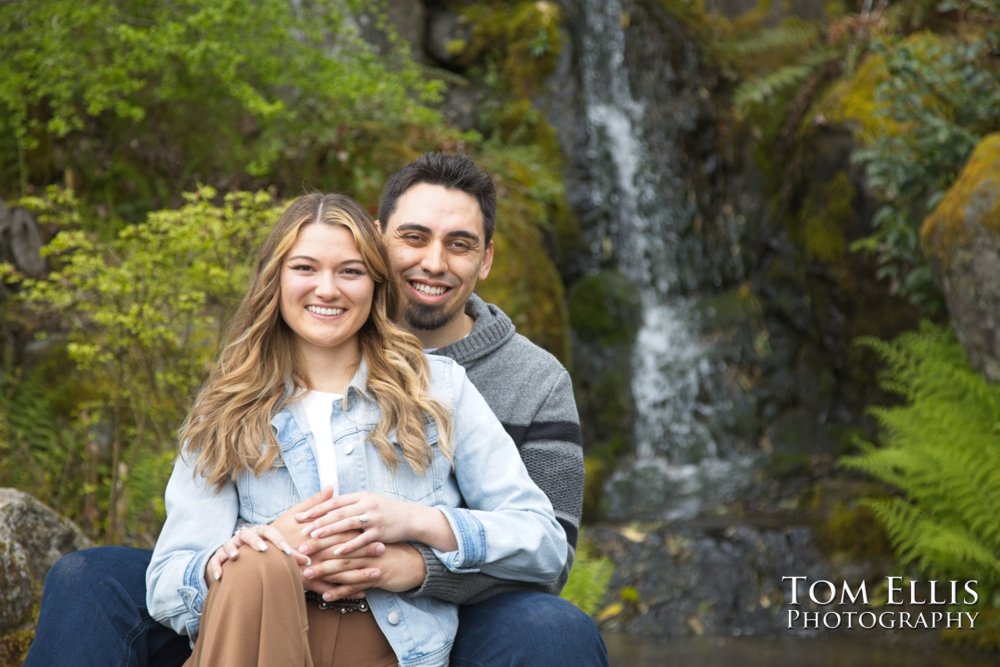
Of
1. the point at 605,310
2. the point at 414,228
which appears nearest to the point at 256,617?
the point at 414,228

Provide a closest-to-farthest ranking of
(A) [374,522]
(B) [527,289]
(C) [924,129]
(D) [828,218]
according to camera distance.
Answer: (A) [374,522], (C) [924,129], (B) [527,289], (D) [828,218]

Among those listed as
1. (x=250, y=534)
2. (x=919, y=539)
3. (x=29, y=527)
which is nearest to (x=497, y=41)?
(x=919, y=539)

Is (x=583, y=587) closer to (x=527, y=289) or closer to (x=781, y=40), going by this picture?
(x=527, y=289)

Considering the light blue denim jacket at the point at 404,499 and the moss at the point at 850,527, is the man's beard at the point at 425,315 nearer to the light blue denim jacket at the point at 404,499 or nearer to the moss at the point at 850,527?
the light blue denim jacket at the point at 404,499

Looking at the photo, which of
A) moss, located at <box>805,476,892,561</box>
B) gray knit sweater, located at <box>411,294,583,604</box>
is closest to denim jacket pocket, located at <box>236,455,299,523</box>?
gray knit sweater, located at <box>411,294,583,604</box>

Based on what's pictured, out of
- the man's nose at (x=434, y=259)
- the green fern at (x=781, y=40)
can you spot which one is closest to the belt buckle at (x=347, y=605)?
the man's nose at (x=434, y=259)

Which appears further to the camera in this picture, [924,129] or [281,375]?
[924,129]

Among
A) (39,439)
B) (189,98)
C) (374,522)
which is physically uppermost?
(189,98)

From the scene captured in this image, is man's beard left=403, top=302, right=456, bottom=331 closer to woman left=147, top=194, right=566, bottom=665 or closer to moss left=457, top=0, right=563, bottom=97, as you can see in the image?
woman left=147, top=194, right=566, bottom=665

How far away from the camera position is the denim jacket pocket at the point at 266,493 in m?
2.61

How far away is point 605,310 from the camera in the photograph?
9.12m

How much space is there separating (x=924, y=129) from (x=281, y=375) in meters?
5.35

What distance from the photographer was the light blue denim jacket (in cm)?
251

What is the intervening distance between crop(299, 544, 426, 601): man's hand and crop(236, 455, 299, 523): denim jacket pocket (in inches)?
8.2
